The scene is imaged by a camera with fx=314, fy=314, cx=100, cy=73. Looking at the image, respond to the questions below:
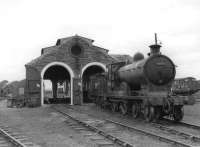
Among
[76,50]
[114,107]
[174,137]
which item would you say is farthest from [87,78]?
[174,137]

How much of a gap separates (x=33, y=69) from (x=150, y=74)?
1568 cm

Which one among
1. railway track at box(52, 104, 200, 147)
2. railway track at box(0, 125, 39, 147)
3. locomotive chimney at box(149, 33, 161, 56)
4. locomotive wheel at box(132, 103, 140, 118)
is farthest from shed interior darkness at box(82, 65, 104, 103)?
railway track at box(0, 125, 39, 147)

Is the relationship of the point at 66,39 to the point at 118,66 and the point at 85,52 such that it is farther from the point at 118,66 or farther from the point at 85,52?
the point at 118,66

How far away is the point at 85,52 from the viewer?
3084cm

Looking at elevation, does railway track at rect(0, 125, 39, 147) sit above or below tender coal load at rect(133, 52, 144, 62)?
below

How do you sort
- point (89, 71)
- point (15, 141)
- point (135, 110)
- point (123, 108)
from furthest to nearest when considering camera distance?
point (89, 71), point (123, 108), point (135, 110), point (15, 141)

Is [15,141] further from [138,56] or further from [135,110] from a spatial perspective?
[138,56]

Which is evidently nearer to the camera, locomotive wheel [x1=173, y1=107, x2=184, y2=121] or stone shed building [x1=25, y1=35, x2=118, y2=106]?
locomotive wheel [x1=173, y1=107, x2=184, y2=121]

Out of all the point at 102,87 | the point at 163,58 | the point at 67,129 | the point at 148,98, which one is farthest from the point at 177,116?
the point at 102,87

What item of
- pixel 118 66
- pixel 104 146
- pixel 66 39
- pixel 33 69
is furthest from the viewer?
pixel 66 39

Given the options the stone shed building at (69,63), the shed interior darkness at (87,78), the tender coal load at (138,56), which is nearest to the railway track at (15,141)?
the tender coal load at (138,56)

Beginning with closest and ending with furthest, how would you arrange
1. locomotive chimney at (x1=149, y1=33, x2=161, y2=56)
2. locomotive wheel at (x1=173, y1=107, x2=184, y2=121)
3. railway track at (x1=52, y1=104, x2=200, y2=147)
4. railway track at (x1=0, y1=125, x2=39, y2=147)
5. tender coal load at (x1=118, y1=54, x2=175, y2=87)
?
railway track at (x1=52, y1=104, x2=200, y2=147)
railway track at (x1=0, y1=125, x2=39, y2=147)
locomotive wheel at (x1=173, y1=107, x2=184, y2=121)
tender coal load at (x1=118, y1=54, x2=175, y2=87)
locomotive chimney at (x1=149, y1=33, x2=161, y2=56)

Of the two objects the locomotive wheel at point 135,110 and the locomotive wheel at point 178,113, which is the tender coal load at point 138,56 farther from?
the locomotive wheel at point 178,113

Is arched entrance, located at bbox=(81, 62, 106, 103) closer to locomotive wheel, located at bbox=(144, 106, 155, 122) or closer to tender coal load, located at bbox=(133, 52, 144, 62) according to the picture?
tender coal load, located at bbox=(133, 52, 144, 62)
